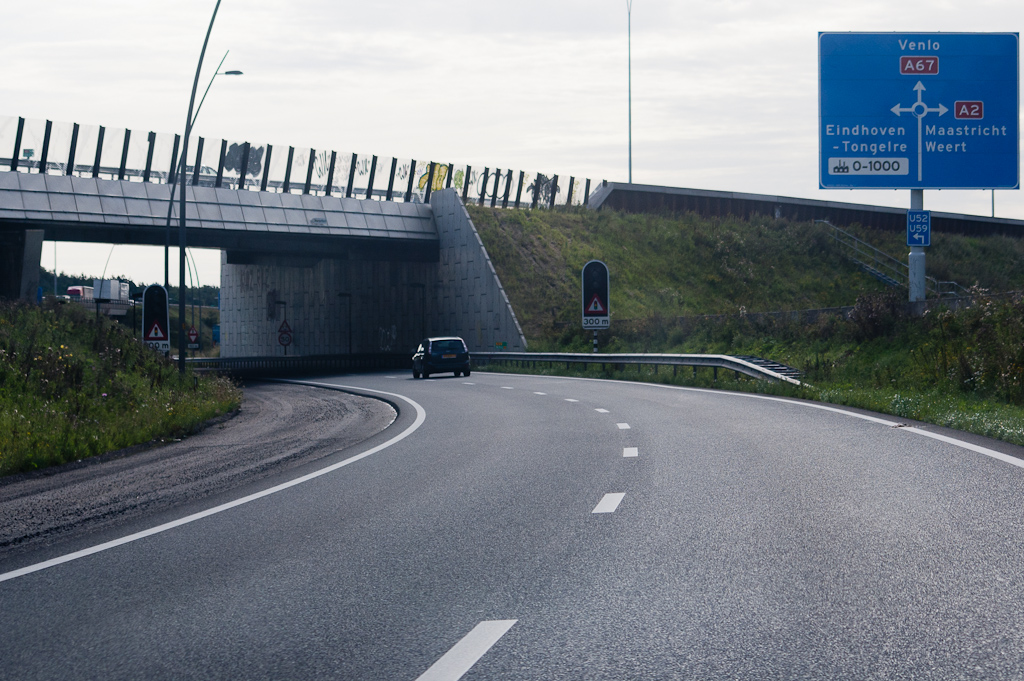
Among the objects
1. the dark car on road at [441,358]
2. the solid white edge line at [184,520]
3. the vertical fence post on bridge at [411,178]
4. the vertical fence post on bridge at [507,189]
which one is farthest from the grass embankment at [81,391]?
the vertical fence post on bridge at [507,189]

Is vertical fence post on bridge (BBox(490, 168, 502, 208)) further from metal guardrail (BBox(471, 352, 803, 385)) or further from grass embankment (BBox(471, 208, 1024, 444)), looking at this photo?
metal guardrail (BBox(471, 352, 803, 385))

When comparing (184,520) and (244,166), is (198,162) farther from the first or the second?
(184,520)

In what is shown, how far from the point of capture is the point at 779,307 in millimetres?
53125

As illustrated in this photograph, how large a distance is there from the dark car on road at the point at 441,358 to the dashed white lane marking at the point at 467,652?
3193 cm

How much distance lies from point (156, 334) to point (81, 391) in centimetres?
1064

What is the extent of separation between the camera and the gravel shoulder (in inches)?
334

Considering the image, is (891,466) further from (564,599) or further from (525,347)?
(525,347)

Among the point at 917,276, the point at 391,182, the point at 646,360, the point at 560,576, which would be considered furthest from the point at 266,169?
the point at 560,576

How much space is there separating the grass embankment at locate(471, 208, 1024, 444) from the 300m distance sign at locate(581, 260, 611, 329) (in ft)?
7.92

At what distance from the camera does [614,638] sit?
4.77 meters

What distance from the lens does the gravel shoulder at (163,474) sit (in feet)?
27.8

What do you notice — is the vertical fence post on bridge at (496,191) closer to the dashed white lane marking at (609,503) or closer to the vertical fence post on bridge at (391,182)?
the vertical fence post on bridge at (391,182)

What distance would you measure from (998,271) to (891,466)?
5404 centimetres

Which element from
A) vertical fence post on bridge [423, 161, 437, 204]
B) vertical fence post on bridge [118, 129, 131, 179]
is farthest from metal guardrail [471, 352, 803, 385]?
vertical fence post on bridge [118, 129, 131, 179]
